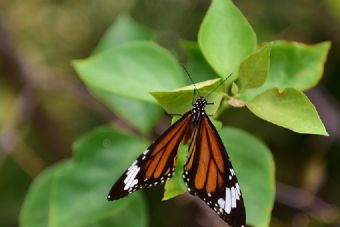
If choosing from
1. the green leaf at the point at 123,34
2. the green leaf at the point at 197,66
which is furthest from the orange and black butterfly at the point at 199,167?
the green leaf at the point at 123,34

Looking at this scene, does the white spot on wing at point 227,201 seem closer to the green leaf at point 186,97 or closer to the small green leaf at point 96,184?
the green leaf at point 186,97

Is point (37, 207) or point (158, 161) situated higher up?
point (158, 161)

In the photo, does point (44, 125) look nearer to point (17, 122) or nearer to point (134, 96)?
point (17, 122)

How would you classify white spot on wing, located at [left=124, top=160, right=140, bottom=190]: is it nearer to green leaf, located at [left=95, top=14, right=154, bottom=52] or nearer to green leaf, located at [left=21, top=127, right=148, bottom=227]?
A: green leaf, located at [left=21, top=127, right=148, bottom=227]

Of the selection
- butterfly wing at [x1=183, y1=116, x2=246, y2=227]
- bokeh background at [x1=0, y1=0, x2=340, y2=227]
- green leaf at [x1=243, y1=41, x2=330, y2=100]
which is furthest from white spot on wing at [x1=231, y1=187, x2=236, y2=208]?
bokeh background at [x1=0, y1=0, x2=340, y2=227]

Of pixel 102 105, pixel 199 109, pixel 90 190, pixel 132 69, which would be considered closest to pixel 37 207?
pixel 90 190

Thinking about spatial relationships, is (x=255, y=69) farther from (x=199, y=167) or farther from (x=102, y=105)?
(x=102, y=105)

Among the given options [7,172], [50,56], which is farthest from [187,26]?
[7,172]
